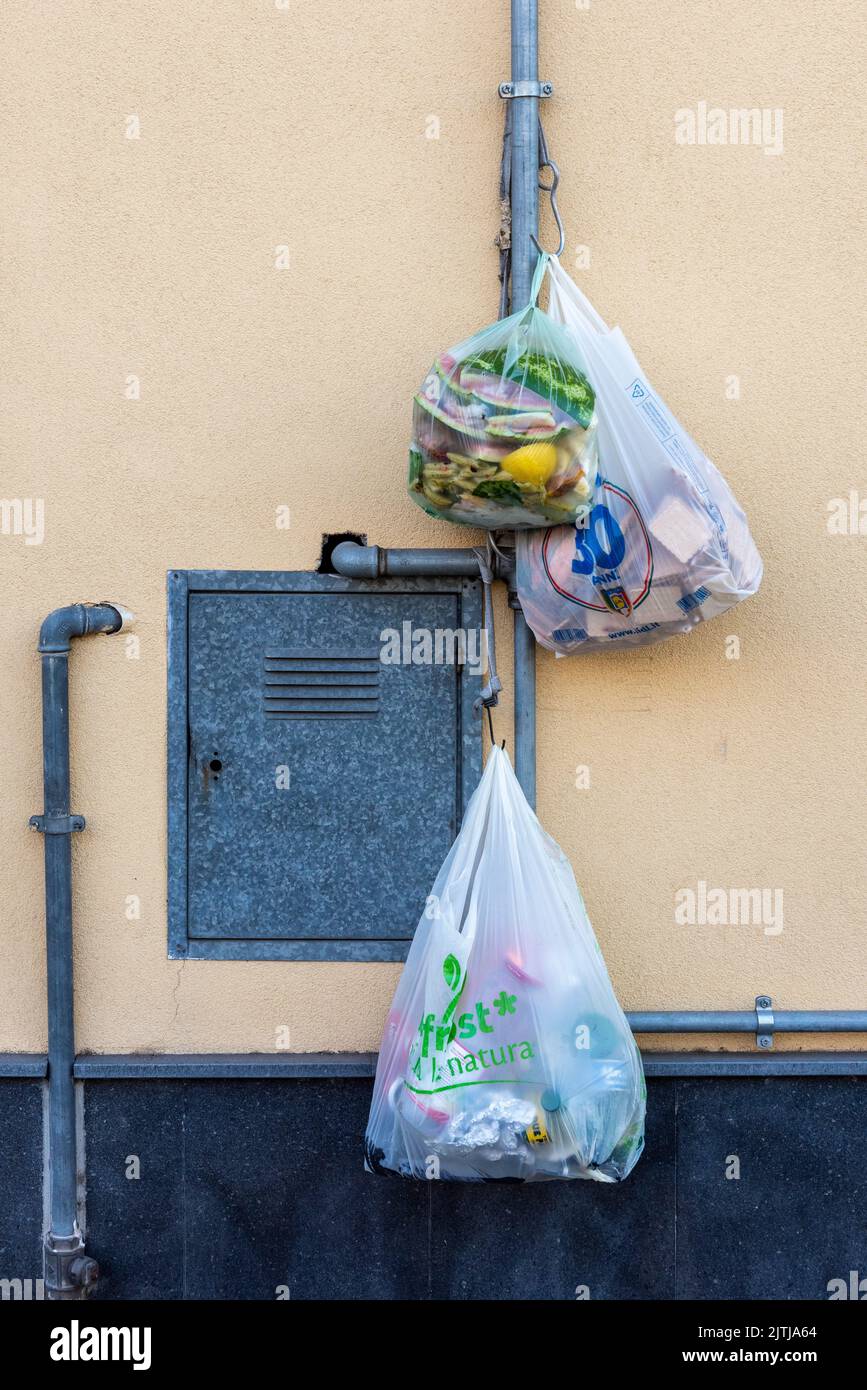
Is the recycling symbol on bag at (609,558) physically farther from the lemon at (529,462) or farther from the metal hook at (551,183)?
the metal hook at (551,183)

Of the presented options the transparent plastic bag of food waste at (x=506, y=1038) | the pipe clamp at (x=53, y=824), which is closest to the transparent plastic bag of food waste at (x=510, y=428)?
the transparent plastic bag of food waste at (x=506, y=1038)

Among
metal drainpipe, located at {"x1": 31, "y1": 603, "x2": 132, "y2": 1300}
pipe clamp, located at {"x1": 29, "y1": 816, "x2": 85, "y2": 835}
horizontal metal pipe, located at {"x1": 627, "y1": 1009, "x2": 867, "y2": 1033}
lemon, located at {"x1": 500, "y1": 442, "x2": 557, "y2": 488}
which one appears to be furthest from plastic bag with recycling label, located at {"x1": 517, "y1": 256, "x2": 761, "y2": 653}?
pipe clamp, located at {"x1": 29, "y1": 816, "x2": 85, "y2": 835}

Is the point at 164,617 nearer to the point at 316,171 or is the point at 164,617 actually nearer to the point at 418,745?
the point at 418,745

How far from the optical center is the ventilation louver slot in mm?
2662

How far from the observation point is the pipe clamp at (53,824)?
2.62 metres

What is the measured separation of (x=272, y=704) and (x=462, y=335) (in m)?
0.93

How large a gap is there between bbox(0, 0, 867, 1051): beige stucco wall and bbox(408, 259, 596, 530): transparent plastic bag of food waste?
350mm

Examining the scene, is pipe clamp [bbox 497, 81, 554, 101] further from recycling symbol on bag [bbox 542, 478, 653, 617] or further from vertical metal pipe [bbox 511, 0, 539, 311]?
recycling symbol on bag [bbox 542, 478, 653, 617]

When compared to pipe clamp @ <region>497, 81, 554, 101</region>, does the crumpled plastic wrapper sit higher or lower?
lower

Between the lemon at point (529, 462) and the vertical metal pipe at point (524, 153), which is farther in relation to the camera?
the vertical metal pipe at point (524, 153)

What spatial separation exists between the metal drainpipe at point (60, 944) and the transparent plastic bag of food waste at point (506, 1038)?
0.73 metres

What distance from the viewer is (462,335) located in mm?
2615

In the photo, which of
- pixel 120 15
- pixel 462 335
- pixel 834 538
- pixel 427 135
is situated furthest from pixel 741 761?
pixel 120 15

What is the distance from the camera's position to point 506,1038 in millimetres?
2318
